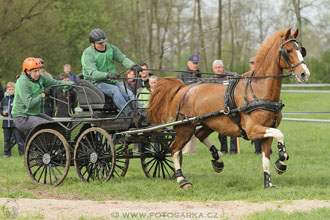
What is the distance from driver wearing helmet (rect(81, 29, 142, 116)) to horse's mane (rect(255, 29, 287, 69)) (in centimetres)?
196

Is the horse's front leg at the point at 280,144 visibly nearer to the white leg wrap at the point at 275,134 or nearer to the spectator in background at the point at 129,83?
A: the white leg wrap at the point at 275,134

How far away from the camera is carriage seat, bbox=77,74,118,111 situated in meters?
9.12

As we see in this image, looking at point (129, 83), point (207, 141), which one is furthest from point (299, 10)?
point (207, 141)

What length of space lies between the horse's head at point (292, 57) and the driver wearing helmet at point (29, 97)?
13.0 feet

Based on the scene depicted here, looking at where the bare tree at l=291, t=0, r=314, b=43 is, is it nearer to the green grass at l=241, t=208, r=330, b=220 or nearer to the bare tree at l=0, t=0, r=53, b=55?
the bare tree at l=0, t=0, r=53, b=55

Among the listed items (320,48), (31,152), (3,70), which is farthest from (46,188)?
(320,48)

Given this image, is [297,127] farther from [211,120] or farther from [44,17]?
[44,17]

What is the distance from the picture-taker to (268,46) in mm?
8188

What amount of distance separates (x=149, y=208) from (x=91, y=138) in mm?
3101

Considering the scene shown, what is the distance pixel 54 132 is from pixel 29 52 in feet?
82.2

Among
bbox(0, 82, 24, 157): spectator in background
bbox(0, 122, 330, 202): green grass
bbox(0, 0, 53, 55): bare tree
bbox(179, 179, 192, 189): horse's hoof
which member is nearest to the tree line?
bbox(0, 0, 53, 55): bare tree

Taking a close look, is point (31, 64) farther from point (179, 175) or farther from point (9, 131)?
point (9, 131)

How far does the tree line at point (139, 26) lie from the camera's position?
3241cm

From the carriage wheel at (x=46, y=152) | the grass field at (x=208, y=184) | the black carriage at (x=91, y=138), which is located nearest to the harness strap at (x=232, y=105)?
the grass field at (x=208, y=184)
